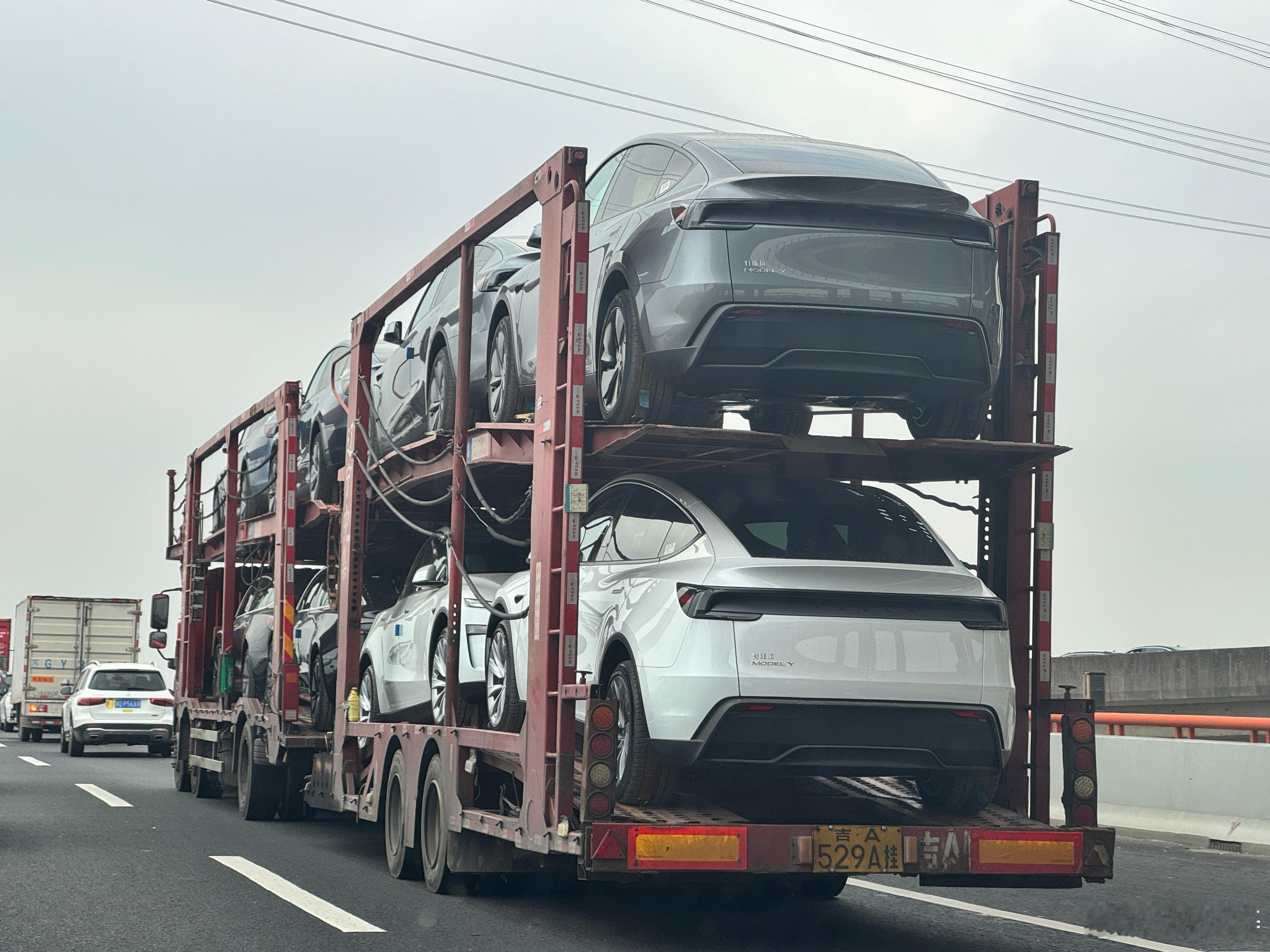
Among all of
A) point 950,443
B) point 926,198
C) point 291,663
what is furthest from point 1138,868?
point 291,663

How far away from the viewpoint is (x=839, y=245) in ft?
24.8

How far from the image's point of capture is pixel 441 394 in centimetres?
1036

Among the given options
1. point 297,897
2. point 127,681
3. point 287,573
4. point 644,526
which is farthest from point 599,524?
point 127,681

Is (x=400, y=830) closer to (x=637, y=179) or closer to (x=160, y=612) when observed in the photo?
(x=637, y=179)

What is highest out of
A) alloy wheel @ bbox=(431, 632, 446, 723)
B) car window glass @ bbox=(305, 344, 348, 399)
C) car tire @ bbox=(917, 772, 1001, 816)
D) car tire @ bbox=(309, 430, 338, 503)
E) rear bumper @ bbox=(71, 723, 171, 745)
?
car window glass @ bbox=(305, 344, 348, 399)

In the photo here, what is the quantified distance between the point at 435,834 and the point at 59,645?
28854 millimetres

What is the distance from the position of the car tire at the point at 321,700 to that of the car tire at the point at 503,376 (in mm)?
4126

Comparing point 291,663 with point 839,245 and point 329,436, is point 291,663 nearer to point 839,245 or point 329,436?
point 329,436

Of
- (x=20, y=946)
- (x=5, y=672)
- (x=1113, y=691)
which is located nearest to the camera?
(x=20, y=946)

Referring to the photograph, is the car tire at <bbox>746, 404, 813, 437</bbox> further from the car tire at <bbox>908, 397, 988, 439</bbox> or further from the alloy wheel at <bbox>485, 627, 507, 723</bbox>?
the alloy wheel at <bbox>485, 627, 507, 723</bbox>

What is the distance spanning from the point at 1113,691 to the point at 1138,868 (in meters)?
19.4

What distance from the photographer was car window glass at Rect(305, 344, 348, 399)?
559 inches

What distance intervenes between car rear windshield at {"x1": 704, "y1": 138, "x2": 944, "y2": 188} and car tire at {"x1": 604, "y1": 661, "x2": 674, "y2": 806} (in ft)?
8.07

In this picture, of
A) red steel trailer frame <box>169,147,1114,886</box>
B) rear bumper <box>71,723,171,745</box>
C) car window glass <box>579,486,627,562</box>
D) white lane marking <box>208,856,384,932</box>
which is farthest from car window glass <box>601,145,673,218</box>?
rear bumper <box>71,723,171,745</box>
